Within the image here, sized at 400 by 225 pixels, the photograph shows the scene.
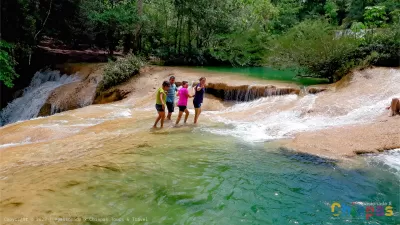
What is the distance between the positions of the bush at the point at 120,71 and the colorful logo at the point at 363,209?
13.1 m

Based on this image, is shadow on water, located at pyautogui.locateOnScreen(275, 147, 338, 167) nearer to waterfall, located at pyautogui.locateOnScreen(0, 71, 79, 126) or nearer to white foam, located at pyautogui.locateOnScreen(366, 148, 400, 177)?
white foam, located at pyautogui.locateOnScreen(366, 148, 400, 177)

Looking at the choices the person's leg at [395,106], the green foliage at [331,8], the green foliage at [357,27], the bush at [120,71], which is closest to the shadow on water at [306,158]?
the person's leg at [395,106]

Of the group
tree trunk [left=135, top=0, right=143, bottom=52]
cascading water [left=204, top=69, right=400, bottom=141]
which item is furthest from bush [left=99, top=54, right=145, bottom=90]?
cascading water [left=204, top=69, right=400, bottom=141]

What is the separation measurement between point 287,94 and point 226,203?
26.4 feet

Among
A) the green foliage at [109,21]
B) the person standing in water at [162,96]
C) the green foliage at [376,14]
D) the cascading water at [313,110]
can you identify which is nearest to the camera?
the person standing in water at [162,96]

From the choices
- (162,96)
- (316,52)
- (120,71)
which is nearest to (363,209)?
(162,96)

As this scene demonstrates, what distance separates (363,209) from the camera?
5023mm

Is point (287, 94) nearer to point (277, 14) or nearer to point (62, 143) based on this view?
point (62, 143)

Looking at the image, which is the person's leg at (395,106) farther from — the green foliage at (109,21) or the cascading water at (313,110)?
the green foliage at (109,21)

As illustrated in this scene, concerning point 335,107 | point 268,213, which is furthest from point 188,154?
point 335,107

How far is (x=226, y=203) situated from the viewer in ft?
17.1

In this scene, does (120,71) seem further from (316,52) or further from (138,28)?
(316,52)

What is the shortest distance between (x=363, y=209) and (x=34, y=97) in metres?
16.6

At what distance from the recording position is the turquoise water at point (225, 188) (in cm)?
480
